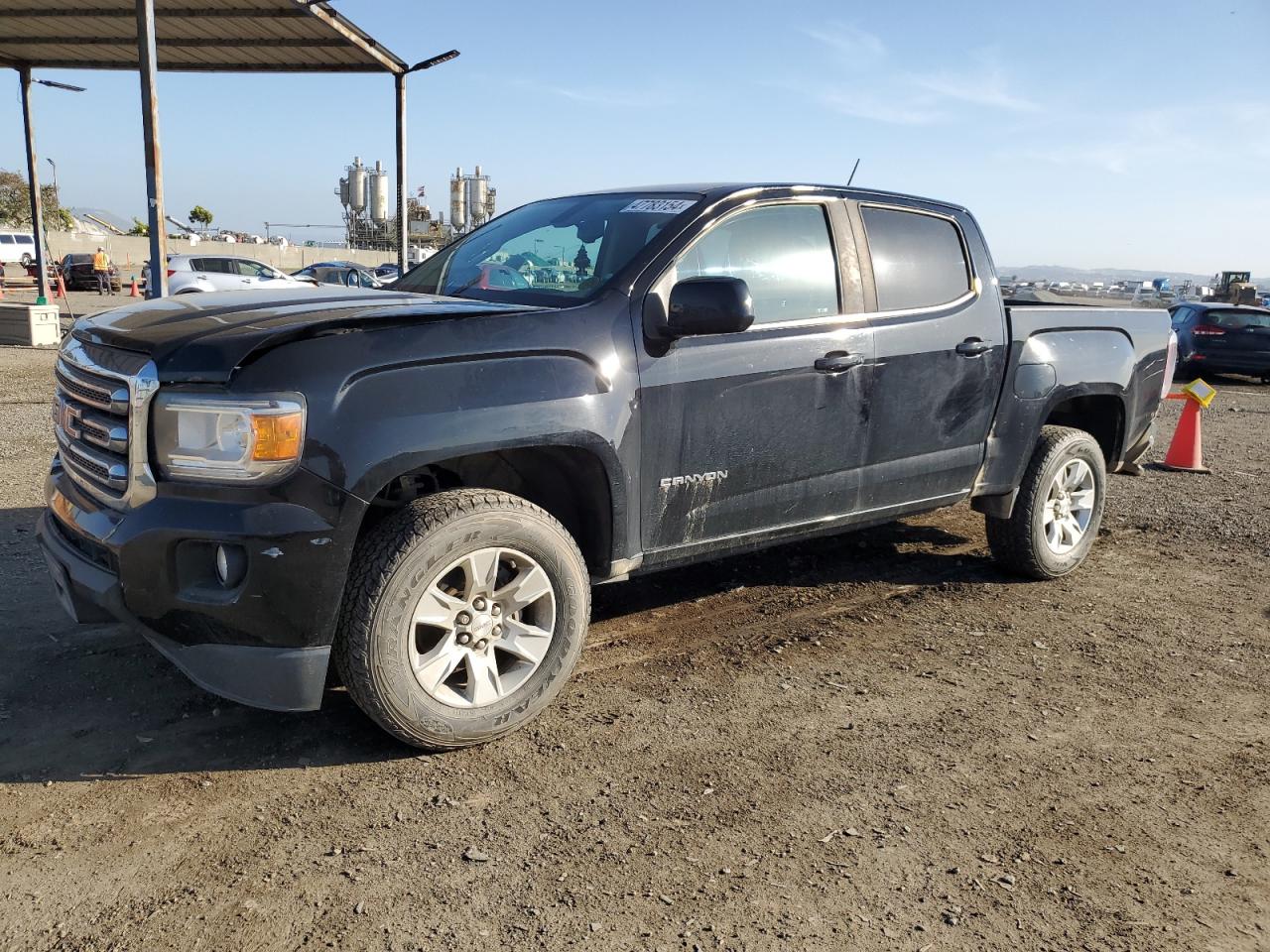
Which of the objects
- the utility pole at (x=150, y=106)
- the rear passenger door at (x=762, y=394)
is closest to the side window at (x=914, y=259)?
the rear passenger door at (x=762, y=394)

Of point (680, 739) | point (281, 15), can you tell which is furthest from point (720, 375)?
point (281, 15)

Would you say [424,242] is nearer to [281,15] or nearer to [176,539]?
[281,15]

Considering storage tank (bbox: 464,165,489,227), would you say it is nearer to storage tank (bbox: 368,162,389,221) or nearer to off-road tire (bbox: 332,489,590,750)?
storage tank (bbox: 368,162,389,221)

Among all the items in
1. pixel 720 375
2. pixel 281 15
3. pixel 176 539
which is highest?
pixel 281 15

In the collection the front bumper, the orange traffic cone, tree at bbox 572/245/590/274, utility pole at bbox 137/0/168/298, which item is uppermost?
utility pole at bbox 137/0/168/298

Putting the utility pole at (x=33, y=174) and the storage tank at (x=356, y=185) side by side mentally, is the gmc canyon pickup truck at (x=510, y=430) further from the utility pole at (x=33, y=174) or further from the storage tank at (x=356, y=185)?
the storage tank at (x=356, y=185)

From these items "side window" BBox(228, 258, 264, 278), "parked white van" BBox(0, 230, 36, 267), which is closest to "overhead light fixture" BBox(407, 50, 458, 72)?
"side window" BBox(228, 258, 264, 278)

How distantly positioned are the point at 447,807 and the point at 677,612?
1945mm

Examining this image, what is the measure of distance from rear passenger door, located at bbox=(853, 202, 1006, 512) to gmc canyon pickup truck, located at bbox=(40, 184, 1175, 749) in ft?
0.05

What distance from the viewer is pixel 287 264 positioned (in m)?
63.6

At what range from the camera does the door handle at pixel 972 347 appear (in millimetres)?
4617

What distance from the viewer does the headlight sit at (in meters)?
2.81

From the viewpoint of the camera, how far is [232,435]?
2828mm

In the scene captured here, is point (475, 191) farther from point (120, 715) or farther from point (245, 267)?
point (120, 715)
